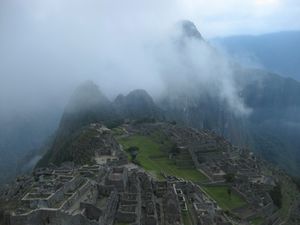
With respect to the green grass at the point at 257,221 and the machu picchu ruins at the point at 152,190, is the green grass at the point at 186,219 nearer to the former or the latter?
the machu picchu ruins at the point at 152,190

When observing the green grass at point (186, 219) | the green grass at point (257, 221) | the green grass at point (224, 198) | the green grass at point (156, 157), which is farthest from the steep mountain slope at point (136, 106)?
the green grass at point (186, 219)

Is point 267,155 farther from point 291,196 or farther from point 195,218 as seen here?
point 195,218

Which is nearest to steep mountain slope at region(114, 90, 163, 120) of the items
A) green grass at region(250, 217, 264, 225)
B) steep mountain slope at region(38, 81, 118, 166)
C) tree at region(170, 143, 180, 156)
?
steep mountain slope at region(38, 81, 118, 166)

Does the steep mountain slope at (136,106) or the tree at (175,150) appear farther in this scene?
the steep mountain slope at (136,106)

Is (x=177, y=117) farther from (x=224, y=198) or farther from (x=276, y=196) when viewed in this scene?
(x=224, y=198)

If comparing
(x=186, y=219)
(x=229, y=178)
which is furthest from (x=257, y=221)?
(x=186, y=219)
